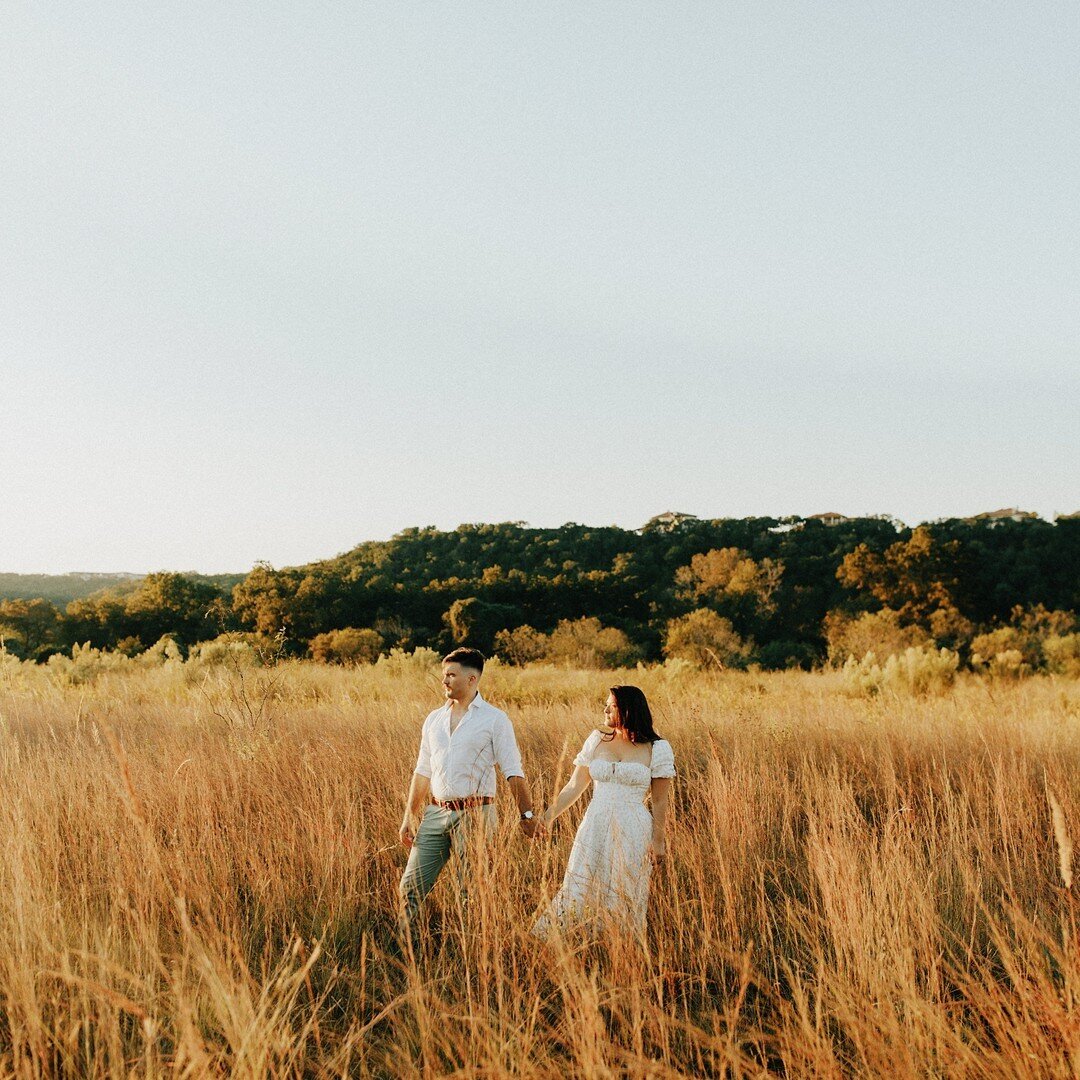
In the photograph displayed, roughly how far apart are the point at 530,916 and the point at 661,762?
956 millimetres

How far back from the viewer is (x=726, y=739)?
8.09 m

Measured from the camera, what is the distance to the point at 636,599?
1444 inches

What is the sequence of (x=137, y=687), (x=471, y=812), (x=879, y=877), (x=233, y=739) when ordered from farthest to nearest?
(x=137, y=687) < (x=233, y=739) < (x=471, y=812) < (x=879, y=877)

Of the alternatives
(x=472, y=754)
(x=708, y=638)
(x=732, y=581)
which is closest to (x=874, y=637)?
(x=708, y=638)

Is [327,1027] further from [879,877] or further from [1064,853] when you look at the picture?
[1064,853]

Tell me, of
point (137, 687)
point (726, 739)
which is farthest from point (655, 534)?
point (726, 739)

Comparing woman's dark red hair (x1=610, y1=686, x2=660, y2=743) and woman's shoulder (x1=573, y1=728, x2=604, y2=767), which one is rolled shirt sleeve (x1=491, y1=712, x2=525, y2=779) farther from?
woman's dark red hair (x1=610, y1=686, x2=660, y2=743)

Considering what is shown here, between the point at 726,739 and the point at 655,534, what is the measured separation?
126ft

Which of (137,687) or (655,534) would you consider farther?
Result: (655,534)

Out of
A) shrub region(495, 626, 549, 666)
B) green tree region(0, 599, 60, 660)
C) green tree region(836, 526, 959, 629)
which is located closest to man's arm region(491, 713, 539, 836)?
shrub region(495, 626, 549, 666)

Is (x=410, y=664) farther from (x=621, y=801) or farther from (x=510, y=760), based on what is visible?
(x=621, y=801)

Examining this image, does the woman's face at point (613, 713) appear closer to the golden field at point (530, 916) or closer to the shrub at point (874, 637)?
the golden field at point (530, 916)

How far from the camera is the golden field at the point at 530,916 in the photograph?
228 cm

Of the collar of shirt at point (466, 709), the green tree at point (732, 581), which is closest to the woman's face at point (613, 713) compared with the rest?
the collar of shirt at point (466, 709)
